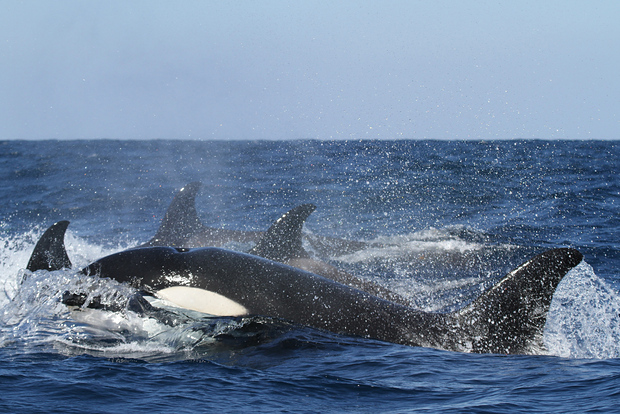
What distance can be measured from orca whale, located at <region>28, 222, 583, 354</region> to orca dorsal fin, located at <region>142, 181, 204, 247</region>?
488cm

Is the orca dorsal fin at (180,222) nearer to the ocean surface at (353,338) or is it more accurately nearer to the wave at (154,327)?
the ocean surface at (353,338)

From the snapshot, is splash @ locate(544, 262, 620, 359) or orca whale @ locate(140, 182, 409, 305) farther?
orca whale @ locate(140, 182, 409, 305)

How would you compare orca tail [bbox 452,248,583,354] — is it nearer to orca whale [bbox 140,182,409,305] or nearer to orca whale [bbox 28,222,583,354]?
orca whale [bbox 28,222,583,354]

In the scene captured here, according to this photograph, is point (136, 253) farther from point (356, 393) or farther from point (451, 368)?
point (451, 368)

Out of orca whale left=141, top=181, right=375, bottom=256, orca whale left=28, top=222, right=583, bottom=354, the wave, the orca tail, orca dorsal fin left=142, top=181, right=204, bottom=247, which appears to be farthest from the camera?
orca whale left=141, top=181, right=375, bottom=256

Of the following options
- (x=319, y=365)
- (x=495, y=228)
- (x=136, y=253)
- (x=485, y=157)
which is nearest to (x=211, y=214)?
(x=495, y=228)

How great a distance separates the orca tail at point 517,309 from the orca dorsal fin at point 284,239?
3582 millimetres

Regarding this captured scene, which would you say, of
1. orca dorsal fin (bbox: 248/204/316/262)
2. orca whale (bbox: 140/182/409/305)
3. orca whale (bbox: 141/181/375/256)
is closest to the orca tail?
orca whale (bbox: 140/182/409/305)

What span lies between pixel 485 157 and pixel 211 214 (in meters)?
15.4

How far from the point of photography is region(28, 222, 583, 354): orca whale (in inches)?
199

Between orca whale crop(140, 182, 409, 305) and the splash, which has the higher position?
orca whale crop(140, 182, 409, 305)

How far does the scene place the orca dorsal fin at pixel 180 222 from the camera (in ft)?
36.1

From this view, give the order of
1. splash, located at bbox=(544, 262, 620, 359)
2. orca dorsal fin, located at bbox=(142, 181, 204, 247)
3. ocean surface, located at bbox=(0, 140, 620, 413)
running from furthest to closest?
orca dorsal fin, located at bbox=(142, 181, 204, 247)
splash, located at bbox=(544, 262, 620, 359)
ocean surface, located at bbox=(0, 140, 620, 413)

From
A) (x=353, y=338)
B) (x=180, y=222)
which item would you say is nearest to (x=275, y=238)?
(x=353, y=338)
